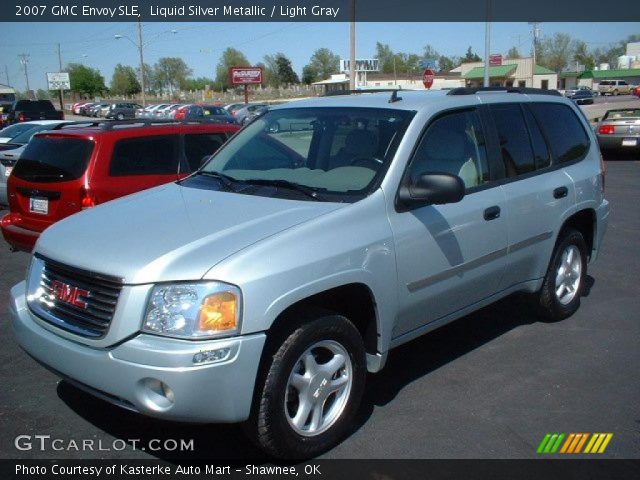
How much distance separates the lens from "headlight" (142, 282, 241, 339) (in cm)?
304

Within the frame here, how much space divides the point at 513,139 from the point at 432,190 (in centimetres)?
150

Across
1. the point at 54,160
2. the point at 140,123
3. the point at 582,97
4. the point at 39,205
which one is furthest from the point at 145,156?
the point at 582,97

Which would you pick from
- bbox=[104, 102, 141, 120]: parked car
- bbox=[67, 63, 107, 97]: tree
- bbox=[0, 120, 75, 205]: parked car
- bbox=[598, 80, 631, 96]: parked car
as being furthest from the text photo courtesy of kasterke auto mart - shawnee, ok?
bbox=[67, 63, 107, 97]: tree

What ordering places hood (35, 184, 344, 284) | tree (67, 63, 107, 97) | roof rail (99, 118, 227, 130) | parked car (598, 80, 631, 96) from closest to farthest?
1. hood (35, 184, 344, 284)
2. roof rail (99, 118, 227, 130)
3. parked car (598, 80, 631, 96)
4. tree (67, 63, 107, 97)

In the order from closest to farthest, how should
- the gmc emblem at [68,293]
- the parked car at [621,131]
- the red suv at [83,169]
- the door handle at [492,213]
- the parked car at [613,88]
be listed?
1. the gmc emblem at [68,293]
2. the door handle at [492,213]
3. the red suv at [83,169]
4. the parked car at [621,131]
5. the parked car at [613,88]

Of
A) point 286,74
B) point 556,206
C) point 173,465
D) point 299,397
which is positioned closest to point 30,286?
point 173,465

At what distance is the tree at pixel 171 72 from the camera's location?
13525 cm

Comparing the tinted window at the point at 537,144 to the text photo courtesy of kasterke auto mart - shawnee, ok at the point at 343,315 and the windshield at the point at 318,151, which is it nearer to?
the text photo courtesy of kasterke auto mart - shawnee, ok at the point at 343,315

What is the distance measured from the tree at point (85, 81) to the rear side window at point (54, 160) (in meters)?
115

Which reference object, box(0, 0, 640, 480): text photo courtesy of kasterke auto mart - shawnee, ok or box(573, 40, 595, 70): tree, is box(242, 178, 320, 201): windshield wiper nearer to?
box(0, 0, 640, 480): text photo courtesy of kasterke auto mart - shawnee, ok

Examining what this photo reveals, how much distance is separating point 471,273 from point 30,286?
2725mm

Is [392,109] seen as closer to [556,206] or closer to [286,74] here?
[556,206]

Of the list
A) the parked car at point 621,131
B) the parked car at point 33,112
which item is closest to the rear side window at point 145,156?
the parked car at point 621,131

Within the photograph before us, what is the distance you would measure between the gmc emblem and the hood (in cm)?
13
